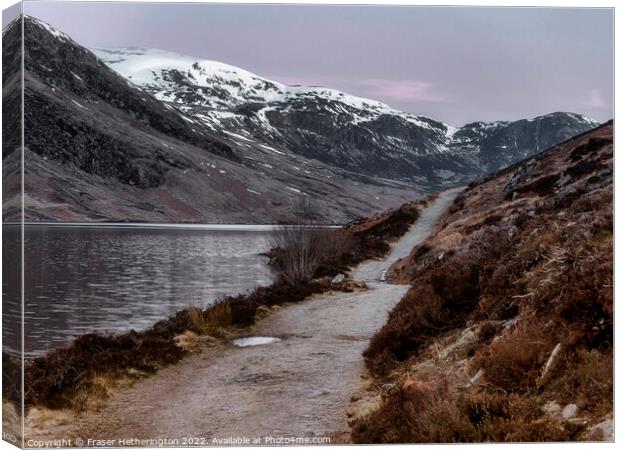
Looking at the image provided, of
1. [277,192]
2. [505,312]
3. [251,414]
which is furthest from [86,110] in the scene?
[505,312]

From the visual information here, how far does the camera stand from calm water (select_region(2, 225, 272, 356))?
462 inches

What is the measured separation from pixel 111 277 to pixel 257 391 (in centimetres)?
2507

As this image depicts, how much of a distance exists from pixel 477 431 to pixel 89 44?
981 cm

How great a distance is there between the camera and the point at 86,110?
76.8ft

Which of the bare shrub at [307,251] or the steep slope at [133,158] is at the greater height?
the steep slope at [133,158]

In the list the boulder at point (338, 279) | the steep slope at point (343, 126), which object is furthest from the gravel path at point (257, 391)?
the boulder at point (338, 279)

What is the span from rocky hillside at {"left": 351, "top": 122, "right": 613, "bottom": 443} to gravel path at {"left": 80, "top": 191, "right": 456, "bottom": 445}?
2.42 feet

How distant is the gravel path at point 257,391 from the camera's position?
9719 mm

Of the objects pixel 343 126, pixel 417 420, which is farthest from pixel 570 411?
pixel 343 126

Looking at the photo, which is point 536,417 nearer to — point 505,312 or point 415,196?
point 505,312

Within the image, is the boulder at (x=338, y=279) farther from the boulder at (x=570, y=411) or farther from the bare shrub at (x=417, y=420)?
the boulder at (x=570, y=411)

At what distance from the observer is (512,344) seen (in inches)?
348

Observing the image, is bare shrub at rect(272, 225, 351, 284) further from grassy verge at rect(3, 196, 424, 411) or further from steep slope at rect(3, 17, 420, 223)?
grassy verge at rect(3, 196, 424, 411)

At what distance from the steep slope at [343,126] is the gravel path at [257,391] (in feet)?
15.1
